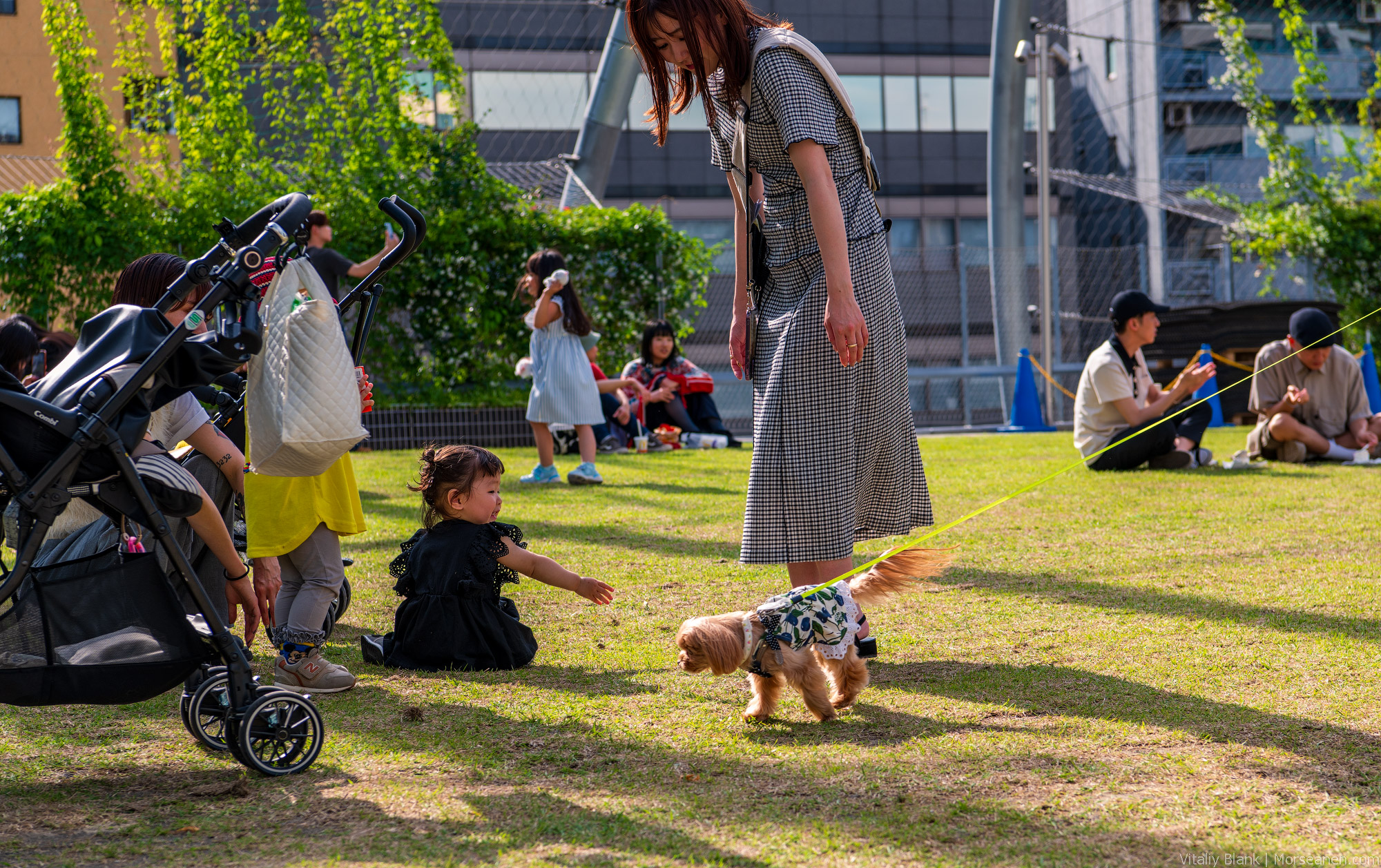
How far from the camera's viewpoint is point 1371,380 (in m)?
11.8

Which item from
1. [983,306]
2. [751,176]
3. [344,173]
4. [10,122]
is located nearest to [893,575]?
[751,176]

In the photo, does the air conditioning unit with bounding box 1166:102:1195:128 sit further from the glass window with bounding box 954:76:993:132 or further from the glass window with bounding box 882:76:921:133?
the glass window with bounding box 882:76:921:133

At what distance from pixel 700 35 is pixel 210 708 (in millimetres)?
2002

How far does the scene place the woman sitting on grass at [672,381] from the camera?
1225 centimetres

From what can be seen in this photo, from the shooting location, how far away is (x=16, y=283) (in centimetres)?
1178

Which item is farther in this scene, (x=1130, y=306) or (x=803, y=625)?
(x=1130, y=306)

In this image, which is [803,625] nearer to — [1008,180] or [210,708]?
[210,708]

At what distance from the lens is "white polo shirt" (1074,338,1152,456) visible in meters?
8.28

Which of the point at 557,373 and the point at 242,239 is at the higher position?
the point at 242,239

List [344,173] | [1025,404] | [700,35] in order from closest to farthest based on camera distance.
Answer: [700,35] < [344,173] < [1025,404]

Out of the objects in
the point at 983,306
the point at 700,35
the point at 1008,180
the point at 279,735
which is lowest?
the point at 279,735

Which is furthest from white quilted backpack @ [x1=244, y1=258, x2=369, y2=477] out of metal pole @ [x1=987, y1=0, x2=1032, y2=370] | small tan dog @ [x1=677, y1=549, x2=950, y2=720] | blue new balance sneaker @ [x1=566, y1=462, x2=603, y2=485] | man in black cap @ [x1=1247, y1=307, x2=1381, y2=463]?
metal pole @ [x1=987, y1=0, x2=1032, y2=370]

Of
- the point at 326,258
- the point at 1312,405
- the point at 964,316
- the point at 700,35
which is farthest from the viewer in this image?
the point at 964,316

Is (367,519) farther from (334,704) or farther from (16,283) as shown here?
(16,283)
